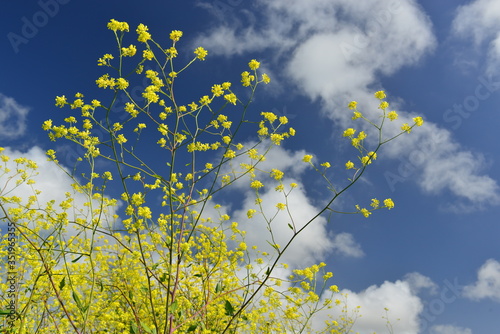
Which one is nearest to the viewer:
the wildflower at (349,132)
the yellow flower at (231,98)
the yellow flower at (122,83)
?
the yellow flower at (122,83)

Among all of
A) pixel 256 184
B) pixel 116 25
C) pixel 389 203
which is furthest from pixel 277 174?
pixel 116 25

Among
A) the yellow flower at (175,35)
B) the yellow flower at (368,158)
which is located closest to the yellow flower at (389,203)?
the yellow flower at (368,158)

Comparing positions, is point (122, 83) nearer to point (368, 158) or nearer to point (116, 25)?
point (116, 25)

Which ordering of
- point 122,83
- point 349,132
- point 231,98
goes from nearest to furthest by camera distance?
point 122,83 < point 231,98 < point 349,132

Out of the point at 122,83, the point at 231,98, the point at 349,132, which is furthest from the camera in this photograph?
the point at 349,132

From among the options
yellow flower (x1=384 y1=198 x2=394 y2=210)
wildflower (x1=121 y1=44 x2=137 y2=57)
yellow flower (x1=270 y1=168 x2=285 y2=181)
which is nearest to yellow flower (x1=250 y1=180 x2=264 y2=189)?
yellow flower (x1=270 y1=168 x2=285 y2=181)

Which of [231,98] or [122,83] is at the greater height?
[231,98]

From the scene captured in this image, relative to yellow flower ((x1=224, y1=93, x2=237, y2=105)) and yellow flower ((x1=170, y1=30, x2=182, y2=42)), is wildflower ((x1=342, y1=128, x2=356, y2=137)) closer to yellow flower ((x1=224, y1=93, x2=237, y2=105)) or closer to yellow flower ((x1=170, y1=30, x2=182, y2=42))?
yellow flower ((x1=224, y1=93, x2=237, y2=105))

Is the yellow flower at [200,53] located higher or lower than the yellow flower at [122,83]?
higher

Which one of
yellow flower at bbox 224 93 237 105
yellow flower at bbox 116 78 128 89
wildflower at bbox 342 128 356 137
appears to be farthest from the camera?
wildflower at bbox 342 128 356 137

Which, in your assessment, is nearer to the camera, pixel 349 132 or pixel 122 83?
pixel 122 83

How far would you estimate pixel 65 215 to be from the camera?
11.2 feet

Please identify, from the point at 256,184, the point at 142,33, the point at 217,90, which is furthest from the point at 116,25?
the point at 256,184

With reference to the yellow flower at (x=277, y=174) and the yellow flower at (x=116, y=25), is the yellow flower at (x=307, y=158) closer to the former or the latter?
the yellow flower at (x=277, y=174)
